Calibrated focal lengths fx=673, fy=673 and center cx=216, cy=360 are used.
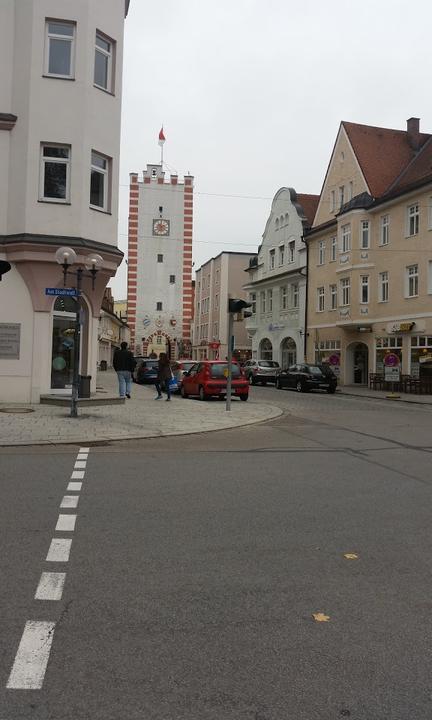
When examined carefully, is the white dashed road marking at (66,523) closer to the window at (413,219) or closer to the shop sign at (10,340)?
the shop sign at (10,340)

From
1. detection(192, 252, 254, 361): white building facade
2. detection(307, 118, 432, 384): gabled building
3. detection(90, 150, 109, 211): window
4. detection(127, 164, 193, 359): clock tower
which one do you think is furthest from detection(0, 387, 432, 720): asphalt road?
detection(127, 164, 193, 359): clock tower

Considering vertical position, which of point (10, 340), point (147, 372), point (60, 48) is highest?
point (60, 48)

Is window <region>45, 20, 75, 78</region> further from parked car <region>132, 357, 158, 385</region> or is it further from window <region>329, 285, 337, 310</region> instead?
window <region>329, 285, 337, 310</region>

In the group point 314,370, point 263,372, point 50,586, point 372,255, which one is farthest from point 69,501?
point 263,372

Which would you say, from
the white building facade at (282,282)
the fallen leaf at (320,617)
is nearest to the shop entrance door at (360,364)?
the white building facade at (282,282)

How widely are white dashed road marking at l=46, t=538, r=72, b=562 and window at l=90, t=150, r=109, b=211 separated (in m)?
15.3

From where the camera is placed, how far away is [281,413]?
19.2 meters

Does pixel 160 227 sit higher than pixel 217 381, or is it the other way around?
pixel 160 227

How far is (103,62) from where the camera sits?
Result: 20.1 m

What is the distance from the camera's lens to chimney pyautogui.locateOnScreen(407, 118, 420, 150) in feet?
141

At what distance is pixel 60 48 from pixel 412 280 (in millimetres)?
21876

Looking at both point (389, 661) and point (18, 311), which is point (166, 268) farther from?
point (389, 661)

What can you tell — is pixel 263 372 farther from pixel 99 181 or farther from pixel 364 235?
pixel 99 181

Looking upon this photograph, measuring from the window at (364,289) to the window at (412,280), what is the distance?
4.05 m
